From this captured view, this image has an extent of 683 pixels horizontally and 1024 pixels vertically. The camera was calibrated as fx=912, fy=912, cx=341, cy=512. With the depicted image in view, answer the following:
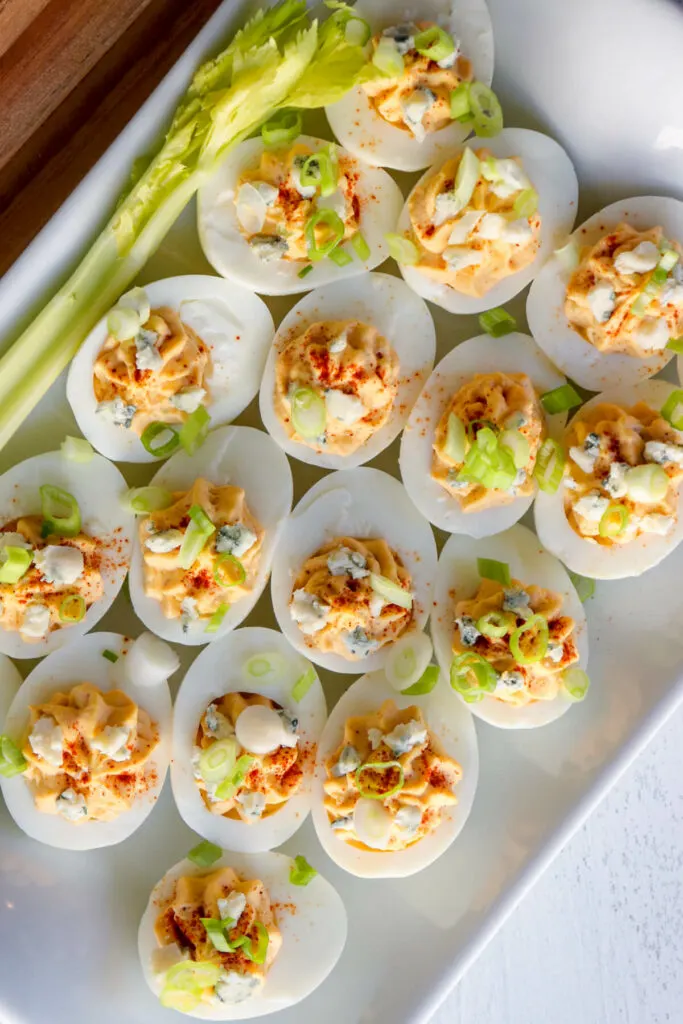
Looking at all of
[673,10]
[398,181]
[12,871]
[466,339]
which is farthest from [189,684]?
[673,10]

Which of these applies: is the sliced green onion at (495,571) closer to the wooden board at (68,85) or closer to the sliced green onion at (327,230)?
the sliced green onion at (327,230)

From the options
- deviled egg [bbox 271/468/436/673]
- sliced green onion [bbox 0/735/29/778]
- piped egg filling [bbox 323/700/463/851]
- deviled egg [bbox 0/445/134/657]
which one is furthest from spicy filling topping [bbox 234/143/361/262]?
sliced green onion [bbox 0/735/29/778]

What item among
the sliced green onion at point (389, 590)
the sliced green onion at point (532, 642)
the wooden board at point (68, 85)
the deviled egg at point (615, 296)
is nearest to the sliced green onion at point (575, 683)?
the sliced green onion at point (532, 642)

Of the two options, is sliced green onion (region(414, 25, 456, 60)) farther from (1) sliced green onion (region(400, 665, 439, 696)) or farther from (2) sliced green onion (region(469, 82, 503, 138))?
(1) sliced green onion (region(400, 665, 439, 696))

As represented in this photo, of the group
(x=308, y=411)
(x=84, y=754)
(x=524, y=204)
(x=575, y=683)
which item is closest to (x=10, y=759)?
(x=84, y=754)

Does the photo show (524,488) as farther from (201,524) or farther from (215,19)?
(215,19)

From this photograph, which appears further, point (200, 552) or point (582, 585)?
point (582, 585)

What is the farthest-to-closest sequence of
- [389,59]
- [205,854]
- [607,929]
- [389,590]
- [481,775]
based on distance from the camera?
1. [607,929]
2. [481,775]
3. [205,854]
4. [389,590]
5. [389,59]

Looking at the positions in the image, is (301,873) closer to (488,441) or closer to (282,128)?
(488,441)
